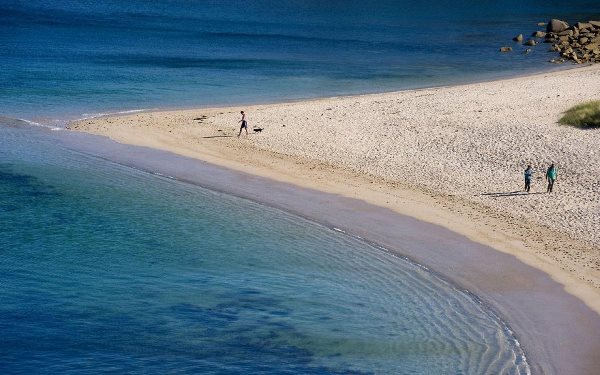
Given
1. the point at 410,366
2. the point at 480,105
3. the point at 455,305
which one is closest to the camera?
the point at 410,366

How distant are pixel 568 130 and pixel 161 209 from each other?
22500mm

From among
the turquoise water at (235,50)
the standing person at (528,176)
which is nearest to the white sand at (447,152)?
the standing person at (528,176)

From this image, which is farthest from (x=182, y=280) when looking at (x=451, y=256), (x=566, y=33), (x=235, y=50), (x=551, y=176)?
(x=566, y=33)

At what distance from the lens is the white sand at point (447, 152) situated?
32250 millimetres

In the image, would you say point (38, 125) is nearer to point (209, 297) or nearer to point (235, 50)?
point (209, 297)

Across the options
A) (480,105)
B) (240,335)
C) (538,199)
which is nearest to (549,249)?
(538,199)

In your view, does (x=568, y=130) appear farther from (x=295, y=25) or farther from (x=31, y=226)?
(x=295, y=25)

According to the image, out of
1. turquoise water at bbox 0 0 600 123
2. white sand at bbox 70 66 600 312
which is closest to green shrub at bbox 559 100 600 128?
white sand at bbox 70 66 600 312

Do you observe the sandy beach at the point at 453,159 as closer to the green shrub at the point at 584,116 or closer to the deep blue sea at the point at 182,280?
the green shrub at the point at 584,116

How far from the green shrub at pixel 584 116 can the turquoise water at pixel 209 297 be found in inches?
752

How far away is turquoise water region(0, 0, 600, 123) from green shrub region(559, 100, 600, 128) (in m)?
19.9

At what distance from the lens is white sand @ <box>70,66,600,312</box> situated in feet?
106

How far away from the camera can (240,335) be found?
24703 mm

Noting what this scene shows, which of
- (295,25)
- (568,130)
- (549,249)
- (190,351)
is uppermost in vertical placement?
(295,25)
